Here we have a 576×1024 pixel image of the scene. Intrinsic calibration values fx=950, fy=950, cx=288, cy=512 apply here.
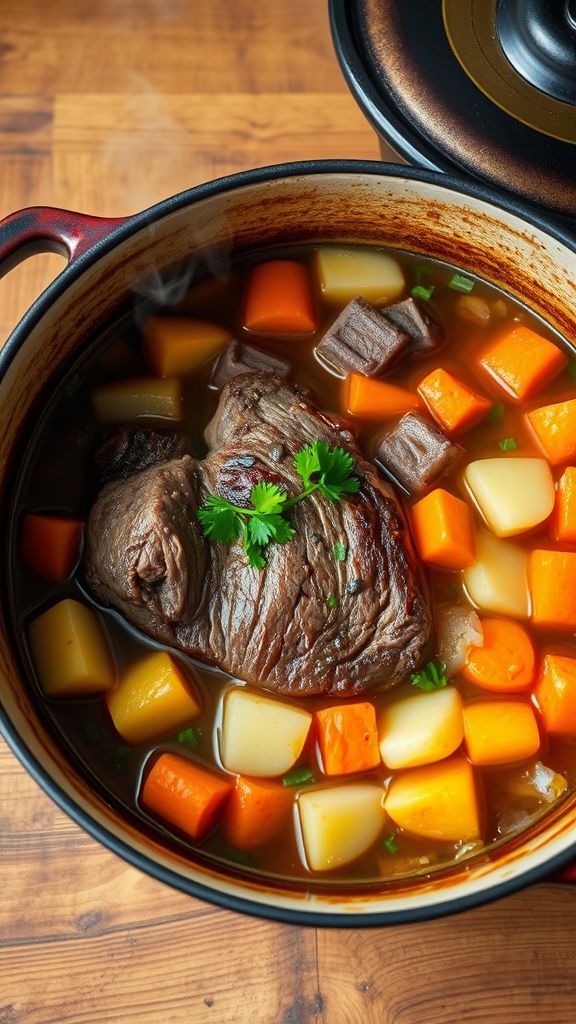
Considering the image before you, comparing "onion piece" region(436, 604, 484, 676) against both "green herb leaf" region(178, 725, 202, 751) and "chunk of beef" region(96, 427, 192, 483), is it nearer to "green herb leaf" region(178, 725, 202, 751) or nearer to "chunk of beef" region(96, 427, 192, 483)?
"green herb leaf" region(178, 725, 202, 751)

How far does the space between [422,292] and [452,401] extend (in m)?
0.33

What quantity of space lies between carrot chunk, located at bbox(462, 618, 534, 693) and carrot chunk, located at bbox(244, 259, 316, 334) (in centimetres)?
91

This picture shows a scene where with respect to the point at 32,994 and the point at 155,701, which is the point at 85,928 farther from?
the point at 155,701

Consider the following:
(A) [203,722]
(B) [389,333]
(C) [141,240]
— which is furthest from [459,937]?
(C) [141,240]

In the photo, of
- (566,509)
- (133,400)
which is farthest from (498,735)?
(133,400)

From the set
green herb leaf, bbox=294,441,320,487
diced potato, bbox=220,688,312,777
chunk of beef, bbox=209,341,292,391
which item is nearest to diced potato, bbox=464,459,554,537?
green herb leaf, bbox=294,441,320,487

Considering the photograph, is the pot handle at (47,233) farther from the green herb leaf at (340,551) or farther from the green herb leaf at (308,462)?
the green herb leaf at (340,551)

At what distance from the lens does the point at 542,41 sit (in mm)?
2195

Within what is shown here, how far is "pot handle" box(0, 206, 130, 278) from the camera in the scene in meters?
1.97

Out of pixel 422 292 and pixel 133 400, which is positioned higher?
pixel 422 292

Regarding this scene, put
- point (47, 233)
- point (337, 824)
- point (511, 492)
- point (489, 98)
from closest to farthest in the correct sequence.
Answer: point (47, 233), point (337, 824), point (489, 98), point (511, 492)

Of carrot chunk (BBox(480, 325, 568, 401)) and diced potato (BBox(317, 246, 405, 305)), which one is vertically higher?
diced potato (BBox(317, 246, 405, 305))

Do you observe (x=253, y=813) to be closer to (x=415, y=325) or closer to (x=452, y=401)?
(x=452, y=401)

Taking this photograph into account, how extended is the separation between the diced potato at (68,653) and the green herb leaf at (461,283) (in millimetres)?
1289
